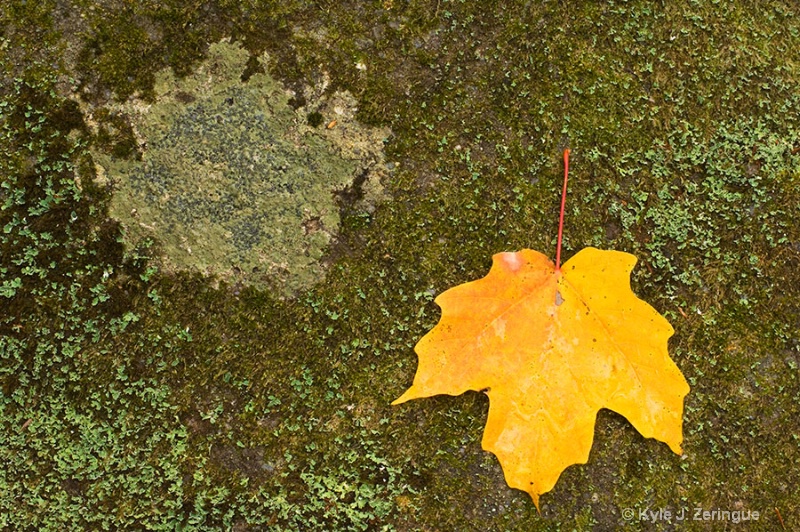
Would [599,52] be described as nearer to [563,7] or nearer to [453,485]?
[563,7]

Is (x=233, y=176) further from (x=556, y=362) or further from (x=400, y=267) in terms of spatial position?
(x=556, y=362)

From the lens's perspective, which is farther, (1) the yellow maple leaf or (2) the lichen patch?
(2) the lichen patch

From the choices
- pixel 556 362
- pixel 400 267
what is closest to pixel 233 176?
pixel 400 267

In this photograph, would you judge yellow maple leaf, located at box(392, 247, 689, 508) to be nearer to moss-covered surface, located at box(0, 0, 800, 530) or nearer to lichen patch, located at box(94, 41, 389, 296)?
moss-covered surface, located at box(0, 0, 800, 530)

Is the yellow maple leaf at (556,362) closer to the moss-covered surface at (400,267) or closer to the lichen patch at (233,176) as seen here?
the moss-covered surface at (400,267)

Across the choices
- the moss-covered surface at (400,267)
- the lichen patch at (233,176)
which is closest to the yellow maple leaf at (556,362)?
the moss-covered surface at (400,267)

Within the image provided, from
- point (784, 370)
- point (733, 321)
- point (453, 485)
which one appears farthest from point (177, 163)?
point (784, 370)

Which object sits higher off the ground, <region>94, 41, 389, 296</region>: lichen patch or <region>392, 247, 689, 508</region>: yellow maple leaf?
<region>94, 41, 389, 296</region>: lichen patch

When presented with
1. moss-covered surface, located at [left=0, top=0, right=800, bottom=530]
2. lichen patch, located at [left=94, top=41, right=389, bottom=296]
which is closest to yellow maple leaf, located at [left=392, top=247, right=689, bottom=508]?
moss-covered surface, located at [left=0, top=0, right=800, bottom=530]
